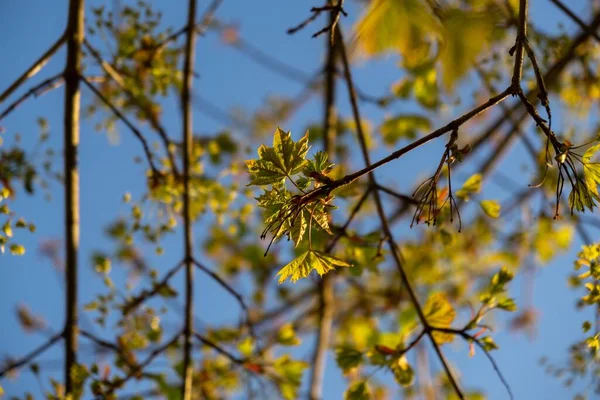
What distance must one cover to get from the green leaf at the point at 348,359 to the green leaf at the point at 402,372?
90mm

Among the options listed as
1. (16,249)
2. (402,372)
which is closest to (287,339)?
(402,372)

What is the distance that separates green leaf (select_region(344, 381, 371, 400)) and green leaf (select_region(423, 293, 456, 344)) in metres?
0.20

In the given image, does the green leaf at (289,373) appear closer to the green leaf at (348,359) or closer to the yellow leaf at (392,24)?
the green leaf at (348,359)

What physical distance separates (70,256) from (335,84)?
1.15 metres

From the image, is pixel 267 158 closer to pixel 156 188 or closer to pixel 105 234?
pixel 156 188

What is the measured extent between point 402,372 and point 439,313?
0.16 m

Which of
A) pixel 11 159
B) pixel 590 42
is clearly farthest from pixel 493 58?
pixel 11 159

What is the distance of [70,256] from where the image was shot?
62.2 inches

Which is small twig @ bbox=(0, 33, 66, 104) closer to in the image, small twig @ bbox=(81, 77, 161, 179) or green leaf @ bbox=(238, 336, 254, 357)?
small twig @ bbox=(81, 77, 161, 179)

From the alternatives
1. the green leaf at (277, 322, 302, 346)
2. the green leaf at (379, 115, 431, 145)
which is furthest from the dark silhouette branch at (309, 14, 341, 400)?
the green leaf at (277, 322, 302, 346)

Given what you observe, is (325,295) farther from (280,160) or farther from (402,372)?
(280,160)

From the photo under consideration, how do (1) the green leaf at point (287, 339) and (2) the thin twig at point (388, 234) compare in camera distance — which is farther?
(1) the green leaf at point (287, 339)

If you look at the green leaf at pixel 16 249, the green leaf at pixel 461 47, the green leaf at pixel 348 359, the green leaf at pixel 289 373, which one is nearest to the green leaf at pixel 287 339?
the green leaf at pixel 289 373

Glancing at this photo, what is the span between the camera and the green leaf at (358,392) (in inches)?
53.4
